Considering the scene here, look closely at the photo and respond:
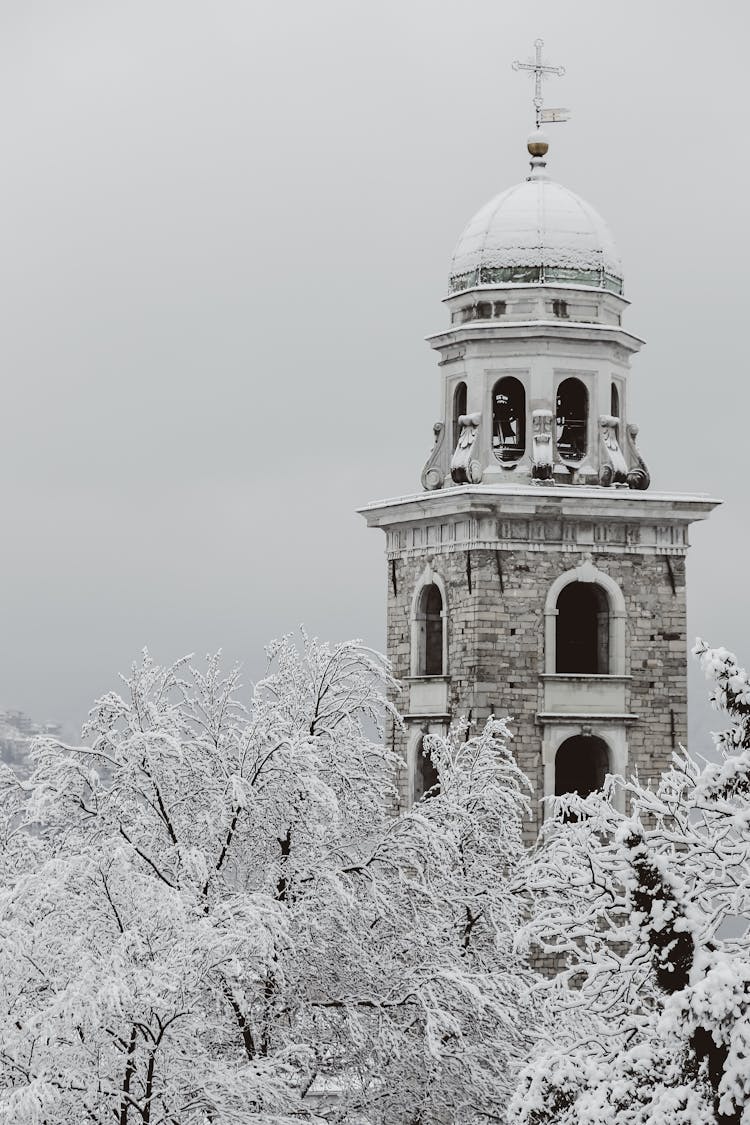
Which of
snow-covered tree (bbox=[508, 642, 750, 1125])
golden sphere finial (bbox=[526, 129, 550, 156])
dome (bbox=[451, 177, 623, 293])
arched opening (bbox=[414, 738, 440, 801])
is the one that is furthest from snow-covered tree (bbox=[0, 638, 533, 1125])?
golden sphere finial (bbox=[526, 129, 550, 156])

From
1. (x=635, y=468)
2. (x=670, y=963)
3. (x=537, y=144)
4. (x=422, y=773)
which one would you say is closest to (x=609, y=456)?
(x=635, y=468)

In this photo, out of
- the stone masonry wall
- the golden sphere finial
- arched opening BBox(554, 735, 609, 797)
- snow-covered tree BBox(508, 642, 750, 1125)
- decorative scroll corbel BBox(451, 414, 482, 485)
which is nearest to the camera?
snow-covered tree BBox(508, 642, 750, 1125)

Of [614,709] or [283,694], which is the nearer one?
[283,694]

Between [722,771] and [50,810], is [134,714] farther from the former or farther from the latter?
[722,771]

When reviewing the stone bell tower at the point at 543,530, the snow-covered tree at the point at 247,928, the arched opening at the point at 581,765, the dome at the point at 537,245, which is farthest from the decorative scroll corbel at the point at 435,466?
the snow-covered tree at the point at 247,928

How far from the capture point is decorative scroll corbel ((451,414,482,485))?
39.7 metres

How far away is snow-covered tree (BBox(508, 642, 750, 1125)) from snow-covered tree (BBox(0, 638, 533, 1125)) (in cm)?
360

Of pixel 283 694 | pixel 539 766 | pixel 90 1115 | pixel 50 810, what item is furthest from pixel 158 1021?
pixel 539 766

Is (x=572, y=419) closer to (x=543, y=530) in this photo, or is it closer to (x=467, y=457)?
(x=467, y=457)

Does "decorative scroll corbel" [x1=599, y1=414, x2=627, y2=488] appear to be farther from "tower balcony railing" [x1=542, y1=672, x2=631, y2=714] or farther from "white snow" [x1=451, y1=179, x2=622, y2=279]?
"tower balcony railing" [x1=542, y1=672, x2=631, y2=714]

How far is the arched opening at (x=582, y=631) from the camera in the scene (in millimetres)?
39969

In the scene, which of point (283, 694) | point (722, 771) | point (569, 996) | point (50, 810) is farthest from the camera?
point (283, 694)

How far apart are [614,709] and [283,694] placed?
39.8 feet

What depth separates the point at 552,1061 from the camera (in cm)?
1989
